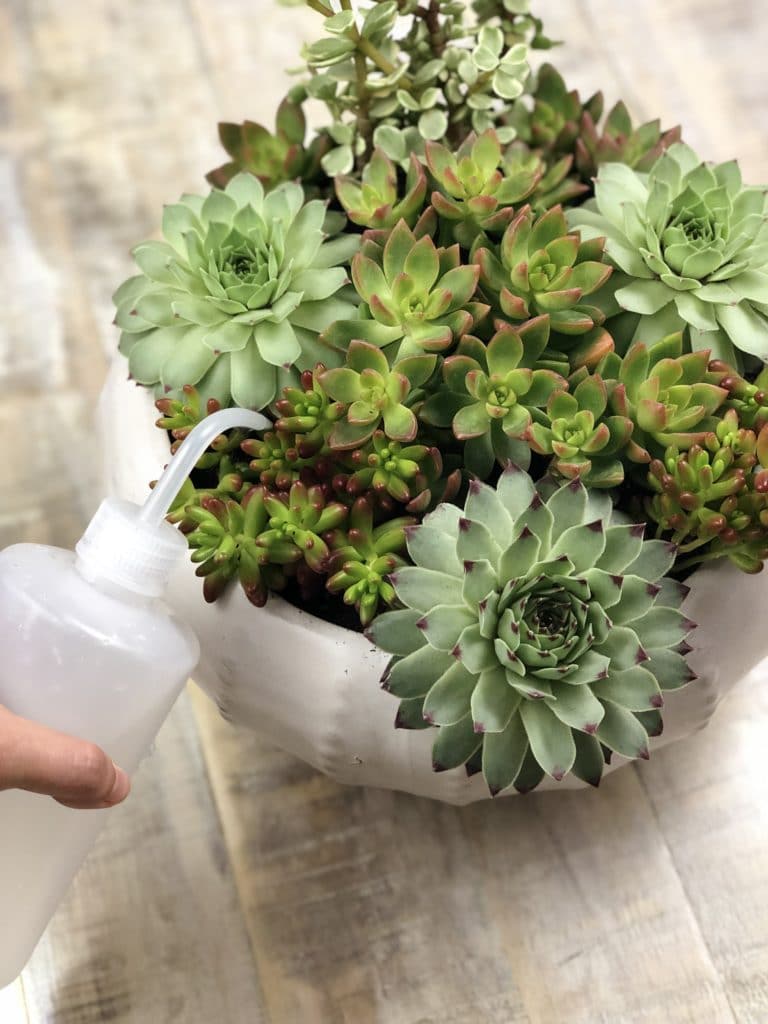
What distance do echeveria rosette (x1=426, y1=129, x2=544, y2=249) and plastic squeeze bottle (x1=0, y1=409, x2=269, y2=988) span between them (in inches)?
6.8

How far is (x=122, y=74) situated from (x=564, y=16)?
445 millimetres

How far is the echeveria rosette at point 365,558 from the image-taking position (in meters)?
0.63

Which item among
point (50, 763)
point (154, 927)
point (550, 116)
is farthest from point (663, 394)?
point (154, 927)

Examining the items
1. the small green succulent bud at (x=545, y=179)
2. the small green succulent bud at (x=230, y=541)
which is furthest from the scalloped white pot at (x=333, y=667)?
the small green succulent bud at (x=545, y=179)

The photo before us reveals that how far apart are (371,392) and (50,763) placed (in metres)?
0.25

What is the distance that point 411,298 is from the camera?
0.65 meters

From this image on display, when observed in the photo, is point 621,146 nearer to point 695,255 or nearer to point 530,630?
point 695,255

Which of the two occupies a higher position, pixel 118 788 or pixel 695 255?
pixel 695 255

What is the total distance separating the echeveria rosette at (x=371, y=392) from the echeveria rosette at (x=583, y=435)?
0.07 m

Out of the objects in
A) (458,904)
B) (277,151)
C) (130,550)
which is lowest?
(458,904)

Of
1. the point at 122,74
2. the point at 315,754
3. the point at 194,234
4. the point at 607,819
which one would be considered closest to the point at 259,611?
the point at 315,754

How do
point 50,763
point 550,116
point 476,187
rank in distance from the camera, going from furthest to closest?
point 550,116 → point 476,187 → point 50,763

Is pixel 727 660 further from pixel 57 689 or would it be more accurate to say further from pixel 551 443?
pixel 57 689

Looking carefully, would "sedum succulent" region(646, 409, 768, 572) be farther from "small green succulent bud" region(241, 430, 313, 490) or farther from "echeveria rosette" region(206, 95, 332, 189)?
"echeveria rosette" region(206, 95, 332, 189)
